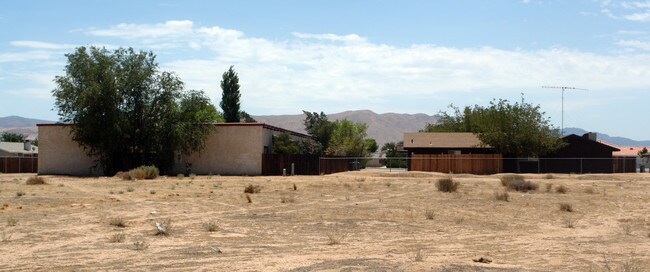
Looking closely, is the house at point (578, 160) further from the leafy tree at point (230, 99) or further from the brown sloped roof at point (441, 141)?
the leafy tree at point (230, 99)

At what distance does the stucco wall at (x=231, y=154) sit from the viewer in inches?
2421

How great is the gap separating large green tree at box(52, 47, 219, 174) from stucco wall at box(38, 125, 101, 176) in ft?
7.51

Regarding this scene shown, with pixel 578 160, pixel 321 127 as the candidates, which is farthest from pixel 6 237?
pixel 321 127

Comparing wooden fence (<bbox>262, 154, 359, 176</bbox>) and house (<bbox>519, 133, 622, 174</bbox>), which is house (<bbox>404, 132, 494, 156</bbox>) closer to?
house (<bbox>519, 133, 622, 174</bbox>)

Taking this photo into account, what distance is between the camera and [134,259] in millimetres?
14820

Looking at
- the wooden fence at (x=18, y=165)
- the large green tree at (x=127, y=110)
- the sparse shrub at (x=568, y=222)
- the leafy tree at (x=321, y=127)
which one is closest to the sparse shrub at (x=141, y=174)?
the large green tree at (x=127, y=110)

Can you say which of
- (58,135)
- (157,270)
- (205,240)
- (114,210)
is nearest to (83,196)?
(114,210)

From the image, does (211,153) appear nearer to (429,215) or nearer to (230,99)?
(230,99)

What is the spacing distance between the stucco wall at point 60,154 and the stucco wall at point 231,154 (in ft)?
30.2

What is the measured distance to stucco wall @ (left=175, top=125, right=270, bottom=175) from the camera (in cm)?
6150

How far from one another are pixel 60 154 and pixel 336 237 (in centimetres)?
5316

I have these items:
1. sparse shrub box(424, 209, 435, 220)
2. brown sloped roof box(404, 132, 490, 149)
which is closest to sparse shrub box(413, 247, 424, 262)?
sparse shrub box(424, 209, 435, 220)

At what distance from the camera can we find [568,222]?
22828 millimetres

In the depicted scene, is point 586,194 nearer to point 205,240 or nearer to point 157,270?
point 205,240
